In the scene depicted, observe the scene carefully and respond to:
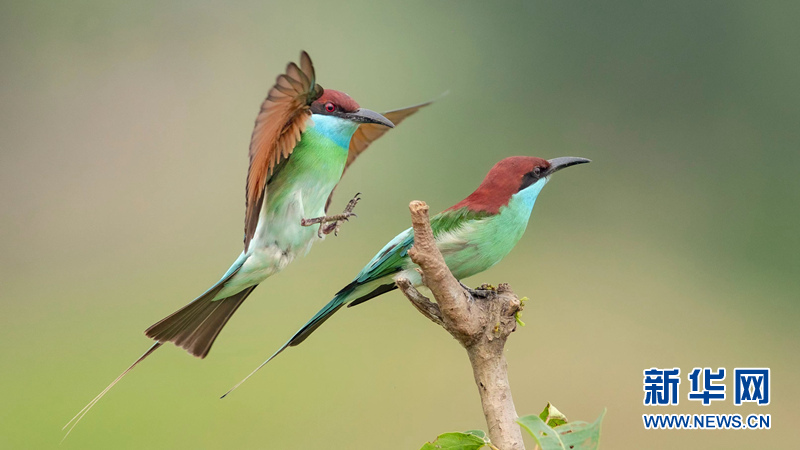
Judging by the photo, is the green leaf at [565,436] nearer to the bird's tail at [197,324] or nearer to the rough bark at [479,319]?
the rough bark at [479,319]

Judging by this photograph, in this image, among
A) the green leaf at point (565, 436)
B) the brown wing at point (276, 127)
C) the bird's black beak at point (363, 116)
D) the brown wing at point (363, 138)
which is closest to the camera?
the green leaf at point (565, 436)

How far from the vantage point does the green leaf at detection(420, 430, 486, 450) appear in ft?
3.73

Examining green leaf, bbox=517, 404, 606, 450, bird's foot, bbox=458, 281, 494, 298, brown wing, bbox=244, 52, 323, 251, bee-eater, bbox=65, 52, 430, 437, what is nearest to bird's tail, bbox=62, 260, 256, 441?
bee-eater, bbox=65, 52, 430, 437

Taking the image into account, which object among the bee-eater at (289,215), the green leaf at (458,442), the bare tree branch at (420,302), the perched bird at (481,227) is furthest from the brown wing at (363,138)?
the green leaf at (458,442)

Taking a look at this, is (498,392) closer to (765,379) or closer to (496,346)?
(496,346)

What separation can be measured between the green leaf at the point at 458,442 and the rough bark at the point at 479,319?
6 cm

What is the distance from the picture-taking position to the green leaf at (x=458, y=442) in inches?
44.8

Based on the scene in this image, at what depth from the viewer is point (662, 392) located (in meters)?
1.89

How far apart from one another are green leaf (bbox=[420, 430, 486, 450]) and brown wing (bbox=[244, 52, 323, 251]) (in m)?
0.44

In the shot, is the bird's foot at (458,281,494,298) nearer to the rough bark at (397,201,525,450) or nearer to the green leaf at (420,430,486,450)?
the rough bark at (397,201,525,450)

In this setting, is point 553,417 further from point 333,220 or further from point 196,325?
point 196,325

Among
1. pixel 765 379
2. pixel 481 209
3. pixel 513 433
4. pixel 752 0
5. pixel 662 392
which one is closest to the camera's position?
pixel 513 433

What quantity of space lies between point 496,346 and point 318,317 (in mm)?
340

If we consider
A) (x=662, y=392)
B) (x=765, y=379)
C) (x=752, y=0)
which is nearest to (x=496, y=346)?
(x=662, y=392)
